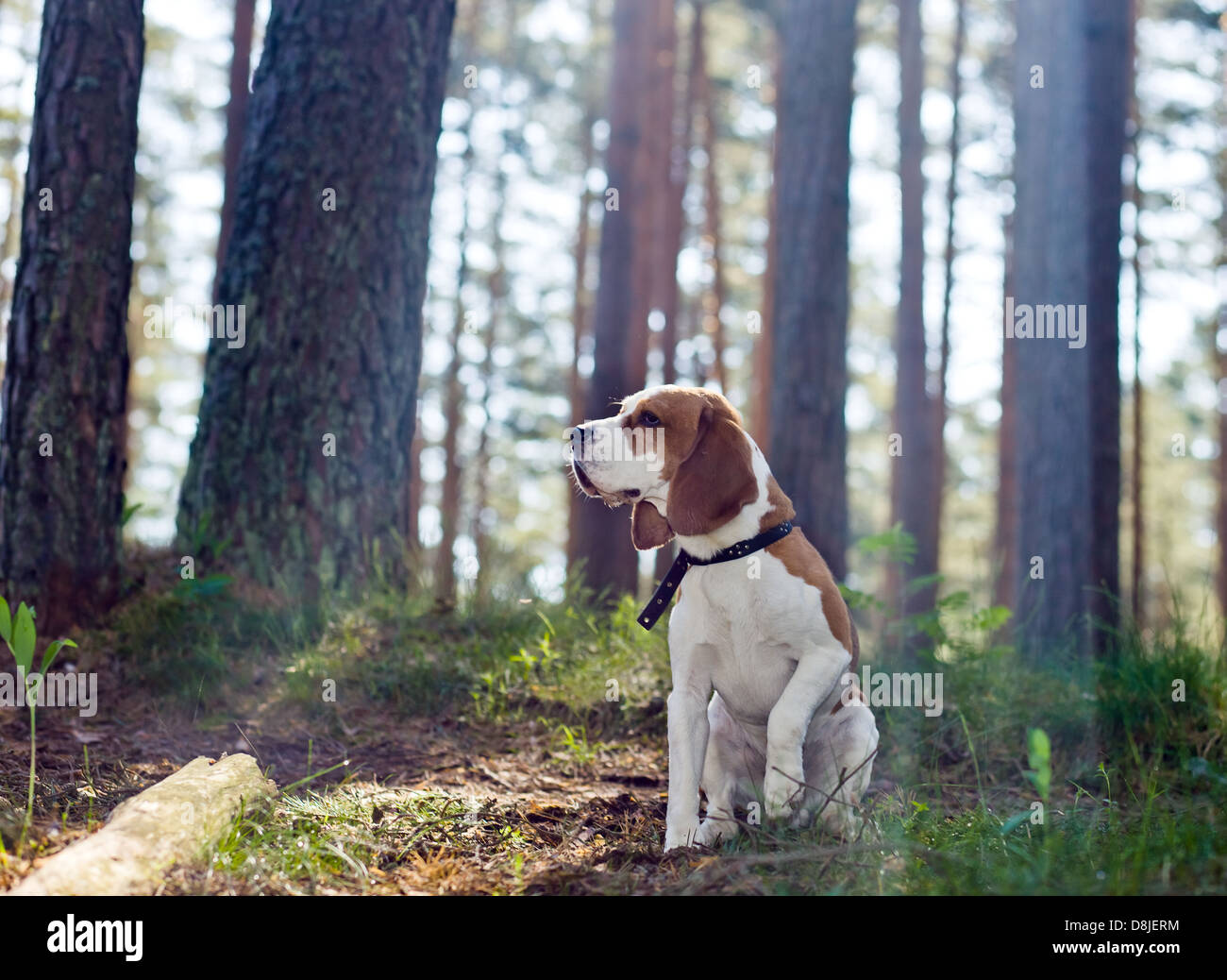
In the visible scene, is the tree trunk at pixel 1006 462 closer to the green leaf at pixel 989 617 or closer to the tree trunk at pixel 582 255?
the tree trunk at pixel 582 255

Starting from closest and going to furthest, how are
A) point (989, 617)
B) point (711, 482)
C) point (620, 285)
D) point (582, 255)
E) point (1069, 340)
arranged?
point (711, 482), point (989, 617), point (1069, 340), point (620, 285), point (582, 255)

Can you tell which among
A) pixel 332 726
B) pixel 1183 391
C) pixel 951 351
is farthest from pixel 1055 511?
pixel 1183 391

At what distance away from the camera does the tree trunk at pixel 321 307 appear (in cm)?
Answer: 571

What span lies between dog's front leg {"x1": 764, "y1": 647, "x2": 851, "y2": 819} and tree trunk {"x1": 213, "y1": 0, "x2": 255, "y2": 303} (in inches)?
384

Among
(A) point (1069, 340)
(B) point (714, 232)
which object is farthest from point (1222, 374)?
(A) point (1069, 340)

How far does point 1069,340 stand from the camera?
23.4 feet

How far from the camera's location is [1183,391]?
84.7 feet

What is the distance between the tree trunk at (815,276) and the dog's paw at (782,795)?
372cm

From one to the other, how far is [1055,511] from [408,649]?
15.3ft

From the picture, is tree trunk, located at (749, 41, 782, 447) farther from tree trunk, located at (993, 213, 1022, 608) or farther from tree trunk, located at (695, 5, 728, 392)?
tree trunk, located at (993, 213, 1022, 608)

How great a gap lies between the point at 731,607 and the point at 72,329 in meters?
3.61

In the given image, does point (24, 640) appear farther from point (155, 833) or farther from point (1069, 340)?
point (1069, 340)

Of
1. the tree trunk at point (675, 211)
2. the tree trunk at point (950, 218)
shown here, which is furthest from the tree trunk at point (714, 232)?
the tree trunk at point (950, 218)

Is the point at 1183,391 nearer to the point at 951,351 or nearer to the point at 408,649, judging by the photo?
the point at 951,351
